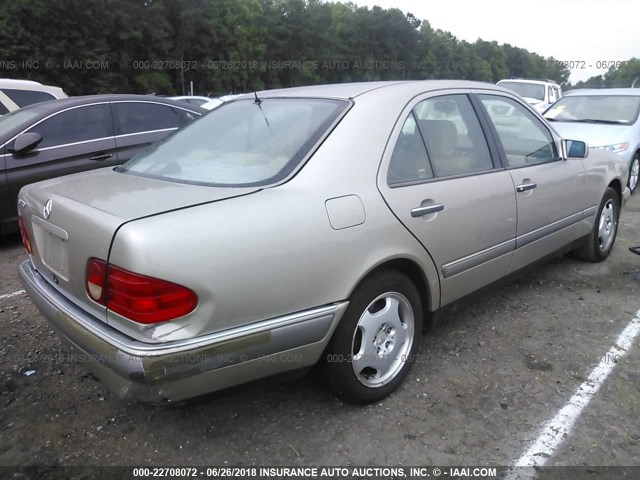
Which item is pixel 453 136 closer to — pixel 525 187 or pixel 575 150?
pixel 525 187

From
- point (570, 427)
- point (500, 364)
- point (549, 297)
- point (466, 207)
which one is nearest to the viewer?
point (570, 427)

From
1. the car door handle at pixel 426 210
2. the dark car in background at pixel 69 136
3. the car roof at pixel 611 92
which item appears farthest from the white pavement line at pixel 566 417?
the car roof at pixel 611 92

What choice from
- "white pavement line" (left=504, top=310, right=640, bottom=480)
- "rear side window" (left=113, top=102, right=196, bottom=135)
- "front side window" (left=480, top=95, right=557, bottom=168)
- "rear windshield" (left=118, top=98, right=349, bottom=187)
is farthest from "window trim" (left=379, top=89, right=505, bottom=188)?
"rear side window" (left=113, top=102, right=196, bottom=135)

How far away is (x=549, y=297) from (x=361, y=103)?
7.73ft

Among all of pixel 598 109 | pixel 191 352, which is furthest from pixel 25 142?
pixel 598 109

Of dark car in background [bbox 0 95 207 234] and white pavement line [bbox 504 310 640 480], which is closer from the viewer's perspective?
white pavement line [bbox 504 310 640 480]

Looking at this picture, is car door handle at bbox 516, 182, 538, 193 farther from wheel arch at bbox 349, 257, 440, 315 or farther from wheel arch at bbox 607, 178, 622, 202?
wheel arch at bbox 607, 178, 622, 202

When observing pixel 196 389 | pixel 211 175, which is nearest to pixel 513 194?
pixel 211 175

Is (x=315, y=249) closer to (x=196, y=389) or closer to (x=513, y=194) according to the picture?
(x=196, y=389)

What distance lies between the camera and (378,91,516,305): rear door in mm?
2637

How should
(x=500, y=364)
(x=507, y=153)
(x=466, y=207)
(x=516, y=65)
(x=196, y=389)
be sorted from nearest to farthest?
(x=196, y=389) → (x=466, y=207) → (x=500, y=364) → (x=507, y=153) → (x=516, y=65)

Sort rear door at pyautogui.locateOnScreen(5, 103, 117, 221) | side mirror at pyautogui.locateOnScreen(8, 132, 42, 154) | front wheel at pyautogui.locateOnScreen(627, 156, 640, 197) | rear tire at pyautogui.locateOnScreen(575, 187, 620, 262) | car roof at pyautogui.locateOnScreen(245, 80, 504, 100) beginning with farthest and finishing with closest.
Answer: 1. front wheel at pyautogui.locateOnScreen(627, 156, 640, 197)
2. rear door at pyautogui.locateOnScreen(5, 103, 117, 221)
3. side mirror at pyautogui.locateOnScreen(8, 132, 42, 154)
4. rear tire at pyautogui.locateOnScreen(575, 187, 620, 262)
5. car roof at pyautogui.locateOnScreen(245, 80, 504, 100)

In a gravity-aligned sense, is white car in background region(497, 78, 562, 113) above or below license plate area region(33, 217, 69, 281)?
above

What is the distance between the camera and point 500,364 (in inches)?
121
